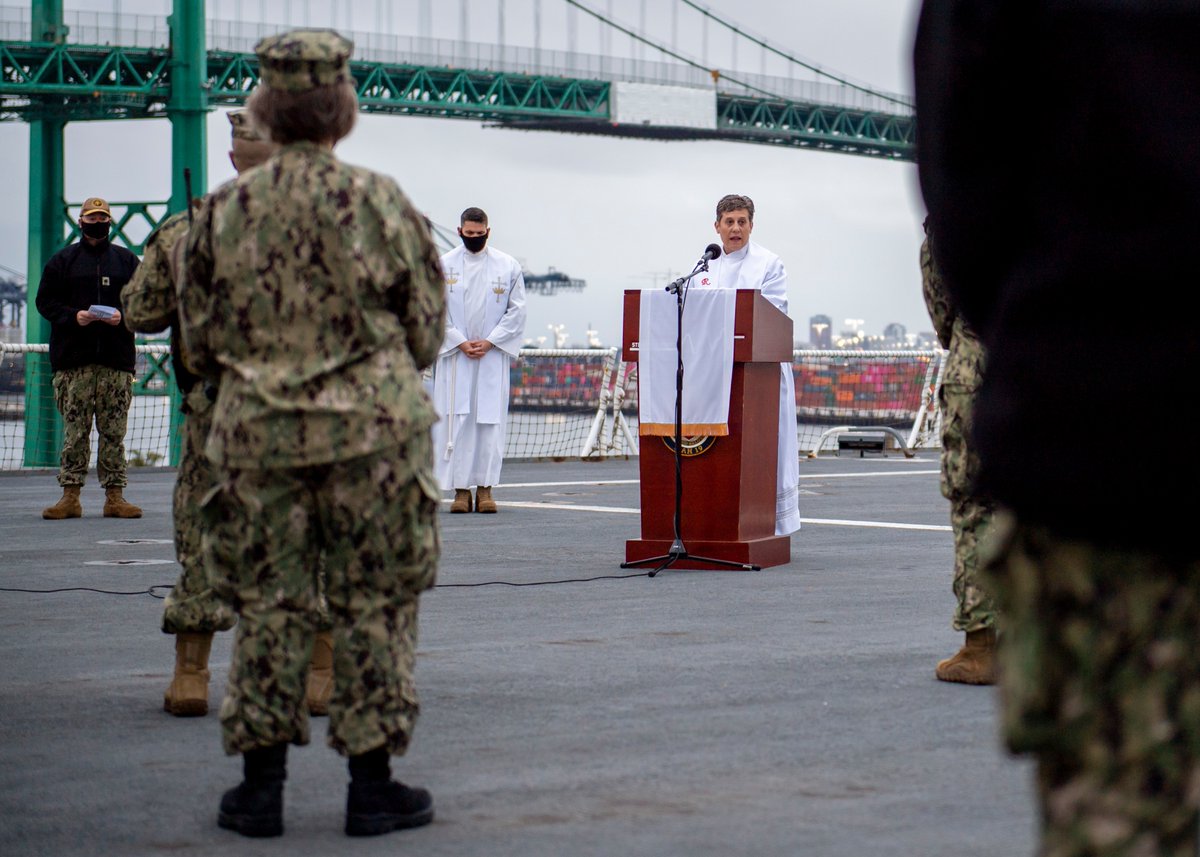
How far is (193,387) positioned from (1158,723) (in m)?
3.23

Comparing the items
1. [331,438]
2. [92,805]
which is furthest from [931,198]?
[92,805]

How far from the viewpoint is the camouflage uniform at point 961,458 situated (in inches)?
195

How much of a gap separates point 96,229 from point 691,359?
404cm

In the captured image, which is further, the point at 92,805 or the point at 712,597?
the point at 712,597

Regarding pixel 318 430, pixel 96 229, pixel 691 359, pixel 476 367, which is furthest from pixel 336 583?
pixel 476 367

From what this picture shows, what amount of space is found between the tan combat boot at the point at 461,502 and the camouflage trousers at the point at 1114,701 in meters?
9.65

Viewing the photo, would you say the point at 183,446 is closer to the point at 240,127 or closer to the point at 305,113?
the point at 240,127

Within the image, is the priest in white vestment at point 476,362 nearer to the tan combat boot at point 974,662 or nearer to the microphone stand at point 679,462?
the microphone stand at point 679,462

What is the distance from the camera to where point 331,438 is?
10.9 feet

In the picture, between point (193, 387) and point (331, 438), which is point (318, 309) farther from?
point (193, 387)

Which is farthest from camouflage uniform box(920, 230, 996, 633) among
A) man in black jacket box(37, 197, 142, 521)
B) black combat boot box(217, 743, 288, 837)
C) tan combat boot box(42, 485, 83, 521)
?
tan combat boot box(42, 485, 83, 521)

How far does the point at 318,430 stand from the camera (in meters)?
3.33

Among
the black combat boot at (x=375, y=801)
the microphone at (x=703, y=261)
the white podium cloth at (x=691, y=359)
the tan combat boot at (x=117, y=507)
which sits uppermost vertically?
the microphone at (x=703, y=261)

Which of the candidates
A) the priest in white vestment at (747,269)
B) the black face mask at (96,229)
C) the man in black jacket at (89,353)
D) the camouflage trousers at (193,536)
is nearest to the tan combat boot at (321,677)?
the camouflage trousers at (193,536)
